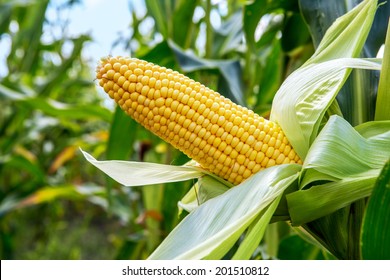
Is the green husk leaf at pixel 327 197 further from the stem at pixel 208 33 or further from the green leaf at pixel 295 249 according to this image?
the stem at pixel 208 33

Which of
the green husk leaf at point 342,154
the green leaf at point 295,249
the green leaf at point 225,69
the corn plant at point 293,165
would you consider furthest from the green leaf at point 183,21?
the green husk leaf at point 342,154

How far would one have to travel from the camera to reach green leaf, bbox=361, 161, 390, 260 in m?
0.40

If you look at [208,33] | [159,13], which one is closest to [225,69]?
[208,33]

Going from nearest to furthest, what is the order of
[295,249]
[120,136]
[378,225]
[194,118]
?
[378,225] < [194,118] < [295,249] < [120,136]

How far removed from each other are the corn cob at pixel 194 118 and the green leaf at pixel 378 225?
12 cm

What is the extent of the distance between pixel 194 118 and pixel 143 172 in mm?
92

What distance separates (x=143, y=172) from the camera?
558 millimetres

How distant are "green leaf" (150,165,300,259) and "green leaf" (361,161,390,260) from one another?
78mm

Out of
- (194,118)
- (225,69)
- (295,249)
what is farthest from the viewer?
(225,69)

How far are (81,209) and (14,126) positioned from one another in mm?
1617

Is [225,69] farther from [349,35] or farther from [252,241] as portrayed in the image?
[252,241]

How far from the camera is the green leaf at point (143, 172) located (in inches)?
21.4

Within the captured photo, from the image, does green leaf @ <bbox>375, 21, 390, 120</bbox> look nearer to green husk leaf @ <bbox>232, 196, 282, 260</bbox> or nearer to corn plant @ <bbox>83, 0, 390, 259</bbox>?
corn plant @ <bbox>83, 0, 390, 259</bbox>

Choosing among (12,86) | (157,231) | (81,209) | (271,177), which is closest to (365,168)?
(271,177)
